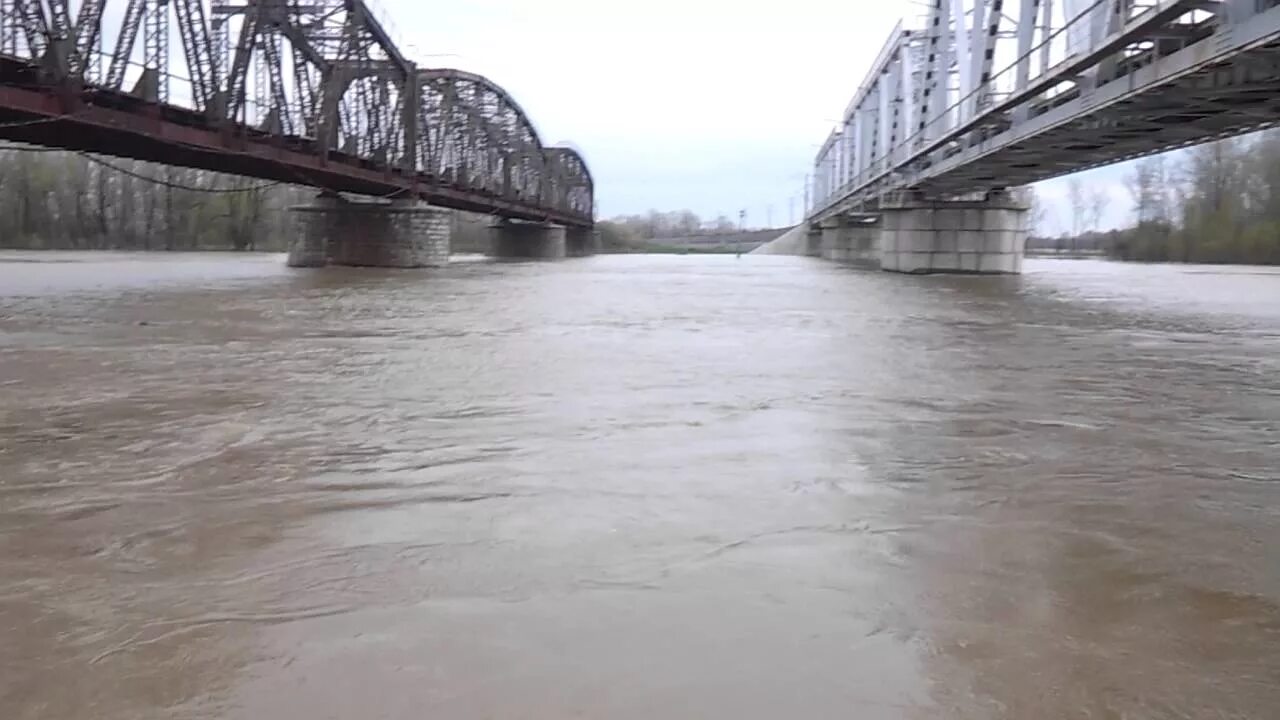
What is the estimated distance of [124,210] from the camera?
3947 inches

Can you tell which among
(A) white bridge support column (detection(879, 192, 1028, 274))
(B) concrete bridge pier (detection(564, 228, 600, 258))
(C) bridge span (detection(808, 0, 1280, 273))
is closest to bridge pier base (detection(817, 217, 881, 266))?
(C) bridge span (detection(808, 0, 1280, 273))

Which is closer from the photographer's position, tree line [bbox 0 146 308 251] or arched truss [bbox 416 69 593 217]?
arched truss [bbox 416 69 593 217]

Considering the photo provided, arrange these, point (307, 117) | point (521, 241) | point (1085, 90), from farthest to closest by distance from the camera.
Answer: point (521, 241), point (307, 117), point (1085, 90)

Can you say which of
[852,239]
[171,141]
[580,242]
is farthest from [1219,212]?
[171,141]

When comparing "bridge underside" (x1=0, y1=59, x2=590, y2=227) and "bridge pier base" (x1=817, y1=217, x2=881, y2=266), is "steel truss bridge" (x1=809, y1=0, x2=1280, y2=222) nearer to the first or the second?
"bridge underside" (x1=0, y1=59, x2=590, y2=227)

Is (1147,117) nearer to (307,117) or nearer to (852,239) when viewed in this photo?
(307,117)

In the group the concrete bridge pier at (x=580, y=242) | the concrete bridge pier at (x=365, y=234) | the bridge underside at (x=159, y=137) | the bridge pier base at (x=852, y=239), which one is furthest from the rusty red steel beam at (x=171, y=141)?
the concrete bridge pier at (x=580, y=242)

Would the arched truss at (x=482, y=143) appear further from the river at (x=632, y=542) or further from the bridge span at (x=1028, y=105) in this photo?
the river at (x=632, y=542)

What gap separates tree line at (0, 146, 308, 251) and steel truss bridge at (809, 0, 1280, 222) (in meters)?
63.4

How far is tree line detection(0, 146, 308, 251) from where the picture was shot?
9188 cm

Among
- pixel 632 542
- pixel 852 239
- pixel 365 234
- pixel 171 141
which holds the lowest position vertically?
pixel 632 542

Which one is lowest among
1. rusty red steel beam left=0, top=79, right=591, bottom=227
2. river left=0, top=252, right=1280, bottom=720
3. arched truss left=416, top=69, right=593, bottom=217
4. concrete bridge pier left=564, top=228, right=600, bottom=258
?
river left=0, top=252, right=1280, bottom=720

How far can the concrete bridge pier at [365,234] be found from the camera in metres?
52.1

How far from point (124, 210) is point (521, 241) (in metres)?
40.0
